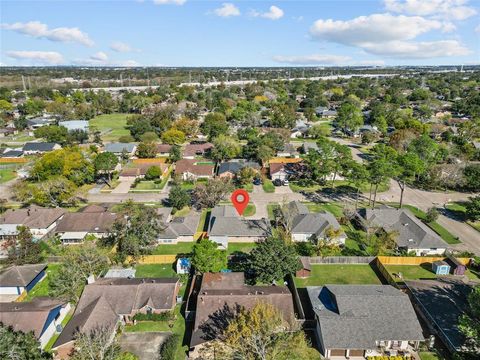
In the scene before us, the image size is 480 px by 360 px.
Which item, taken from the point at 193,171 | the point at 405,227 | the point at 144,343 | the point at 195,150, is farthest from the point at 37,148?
the point at 405,227

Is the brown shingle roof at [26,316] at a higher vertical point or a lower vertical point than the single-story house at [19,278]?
higher

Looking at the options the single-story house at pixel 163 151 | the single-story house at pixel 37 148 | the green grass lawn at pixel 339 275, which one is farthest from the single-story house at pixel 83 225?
Answer: the single-story house at pixel 37 148

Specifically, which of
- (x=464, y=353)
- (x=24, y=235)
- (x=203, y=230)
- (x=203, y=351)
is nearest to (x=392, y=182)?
(x=203, y=230)

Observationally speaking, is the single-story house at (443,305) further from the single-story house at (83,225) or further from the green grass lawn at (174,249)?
Answer: the single-story house at (83,225)

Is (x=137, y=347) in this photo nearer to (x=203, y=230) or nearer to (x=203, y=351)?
(x=203, y=351)

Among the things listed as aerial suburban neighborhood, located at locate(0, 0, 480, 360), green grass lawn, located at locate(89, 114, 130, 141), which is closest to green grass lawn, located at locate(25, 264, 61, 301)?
aerial suburban neighborhood, located at locate(0, 0, 480, 360)

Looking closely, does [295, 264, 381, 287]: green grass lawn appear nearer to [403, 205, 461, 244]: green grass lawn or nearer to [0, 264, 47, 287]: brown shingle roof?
[403, 205, 461, 244]: green grass lawn
